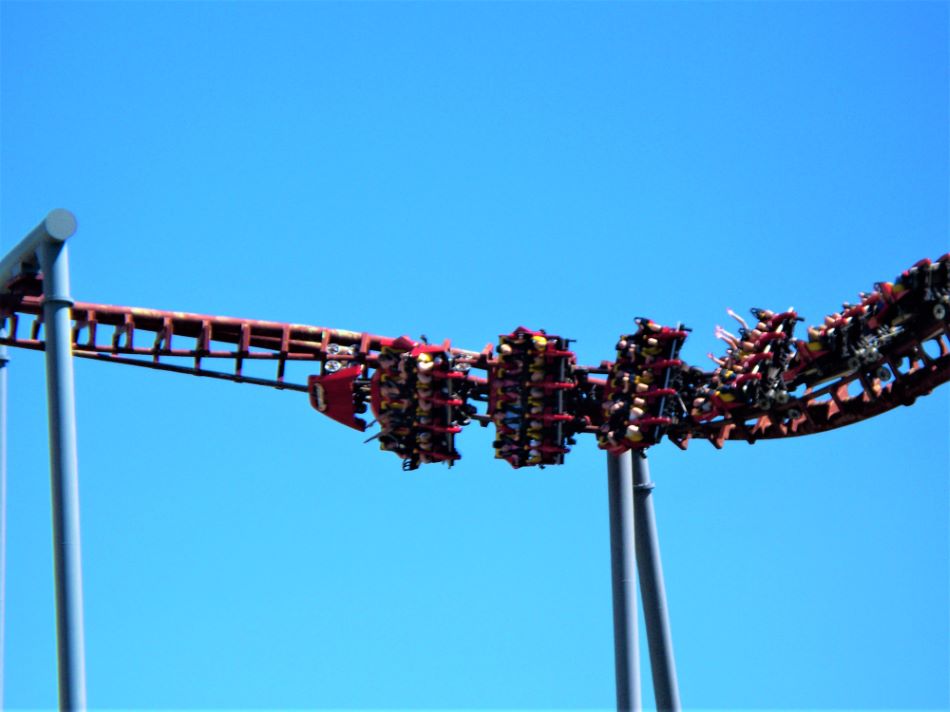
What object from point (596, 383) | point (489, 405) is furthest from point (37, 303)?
point (596, 383)

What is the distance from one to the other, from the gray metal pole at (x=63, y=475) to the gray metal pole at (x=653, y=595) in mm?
7296

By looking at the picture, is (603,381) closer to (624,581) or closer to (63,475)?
(624,581)

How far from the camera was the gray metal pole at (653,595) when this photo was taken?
1948 cm

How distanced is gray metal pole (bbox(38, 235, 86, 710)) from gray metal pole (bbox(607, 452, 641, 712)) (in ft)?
21.2

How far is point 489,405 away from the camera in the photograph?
18.3 meters

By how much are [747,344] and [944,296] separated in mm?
2427

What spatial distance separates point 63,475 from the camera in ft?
48.1

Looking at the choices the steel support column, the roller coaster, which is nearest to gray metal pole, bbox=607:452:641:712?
the roller coaster

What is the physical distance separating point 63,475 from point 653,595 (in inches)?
309

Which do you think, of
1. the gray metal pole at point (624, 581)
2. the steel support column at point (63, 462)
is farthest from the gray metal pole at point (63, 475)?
the gray metal pole at point (624, 581)

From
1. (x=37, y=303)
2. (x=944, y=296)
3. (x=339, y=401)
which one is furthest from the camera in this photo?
(x=339, y=401)

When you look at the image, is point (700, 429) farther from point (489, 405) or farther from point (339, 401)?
point (339, 401)

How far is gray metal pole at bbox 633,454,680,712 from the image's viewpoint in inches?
767

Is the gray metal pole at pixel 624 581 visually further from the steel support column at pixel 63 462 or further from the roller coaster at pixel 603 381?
the steel support column at pixel 63 462
